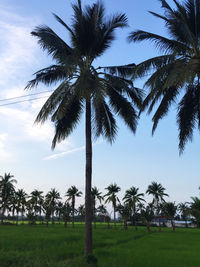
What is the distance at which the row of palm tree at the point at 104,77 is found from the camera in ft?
40.4

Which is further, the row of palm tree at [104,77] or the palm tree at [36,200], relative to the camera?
the palm tree at [36,200]

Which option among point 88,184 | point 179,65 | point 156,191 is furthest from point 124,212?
point 179,65

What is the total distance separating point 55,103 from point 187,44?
7773mm

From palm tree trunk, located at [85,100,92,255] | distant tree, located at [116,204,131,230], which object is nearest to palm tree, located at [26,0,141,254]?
palm tree trunk, located at [85,100,92,255]

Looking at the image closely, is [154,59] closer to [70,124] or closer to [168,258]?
[70,124]

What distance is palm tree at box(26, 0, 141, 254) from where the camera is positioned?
13453 millimetres

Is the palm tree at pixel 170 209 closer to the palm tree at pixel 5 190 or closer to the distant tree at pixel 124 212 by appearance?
the distant tree at pixel 124 212

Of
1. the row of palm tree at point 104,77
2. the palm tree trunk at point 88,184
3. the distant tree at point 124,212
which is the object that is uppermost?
the row of palm tree at point 104,77

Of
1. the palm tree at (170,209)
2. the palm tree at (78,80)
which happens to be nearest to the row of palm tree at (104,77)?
the palm tree at (78,80)

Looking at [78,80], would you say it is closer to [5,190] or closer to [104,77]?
[104,77]

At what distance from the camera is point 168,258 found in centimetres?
1916

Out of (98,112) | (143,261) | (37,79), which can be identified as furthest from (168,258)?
(37,79)

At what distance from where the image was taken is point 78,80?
515 inches

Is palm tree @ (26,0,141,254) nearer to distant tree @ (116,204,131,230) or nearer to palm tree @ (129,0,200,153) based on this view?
palm tree @ (129,0,200,153)
